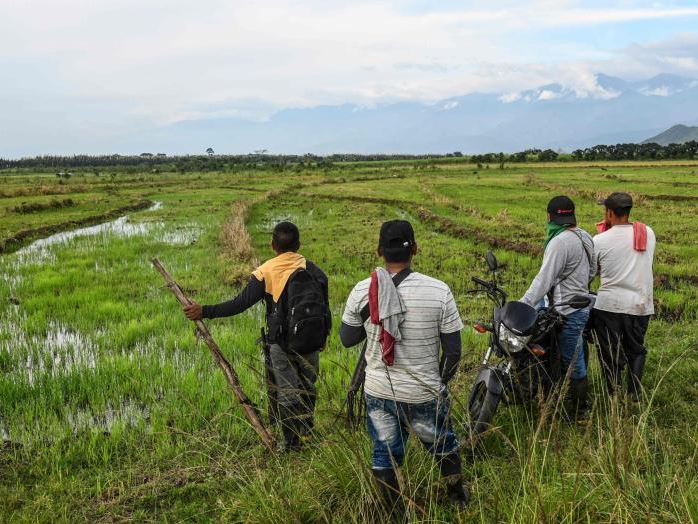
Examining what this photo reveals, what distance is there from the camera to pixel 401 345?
9.49 ft

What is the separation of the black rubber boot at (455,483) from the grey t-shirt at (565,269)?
1.59m

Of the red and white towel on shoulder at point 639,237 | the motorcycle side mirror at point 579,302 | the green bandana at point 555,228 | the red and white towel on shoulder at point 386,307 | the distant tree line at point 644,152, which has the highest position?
the distant tree line at point 644,152

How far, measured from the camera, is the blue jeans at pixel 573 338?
4.45 metres

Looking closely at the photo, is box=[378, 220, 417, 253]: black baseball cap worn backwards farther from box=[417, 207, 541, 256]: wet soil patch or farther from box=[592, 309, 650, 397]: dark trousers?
box=[417, 207, 541, 256]: wet soil patch

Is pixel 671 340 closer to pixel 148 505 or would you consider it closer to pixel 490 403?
pixel 490 403

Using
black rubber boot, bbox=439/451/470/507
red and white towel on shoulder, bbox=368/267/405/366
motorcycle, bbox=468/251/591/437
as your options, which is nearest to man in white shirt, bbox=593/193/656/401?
motorcycle, bbox=468/251/591/437

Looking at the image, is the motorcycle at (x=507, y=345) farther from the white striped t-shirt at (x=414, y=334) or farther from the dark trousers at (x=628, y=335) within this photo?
the white striped t-shirt at (x=414, y=334)

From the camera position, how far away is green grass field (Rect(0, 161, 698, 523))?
2.68 meters

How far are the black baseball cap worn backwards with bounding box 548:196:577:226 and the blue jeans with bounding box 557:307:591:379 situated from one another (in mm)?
797

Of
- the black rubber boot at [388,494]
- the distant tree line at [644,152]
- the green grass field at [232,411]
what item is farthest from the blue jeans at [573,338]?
the distant tree line at [644,152]

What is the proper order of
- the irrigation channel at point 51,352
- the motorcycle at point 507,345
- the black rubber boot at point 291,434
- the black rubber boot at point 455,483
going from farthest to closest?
the irrigation channel at point 51,352, the black rubber boot at point 291,434, the motorcycle at point 507,345, the black rubber boot at point 455,483

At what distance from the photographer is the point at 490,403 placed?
12.7 ft

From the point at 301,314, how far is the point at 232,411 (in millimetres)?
1539

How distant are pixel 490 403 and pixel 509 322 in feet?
2.10
